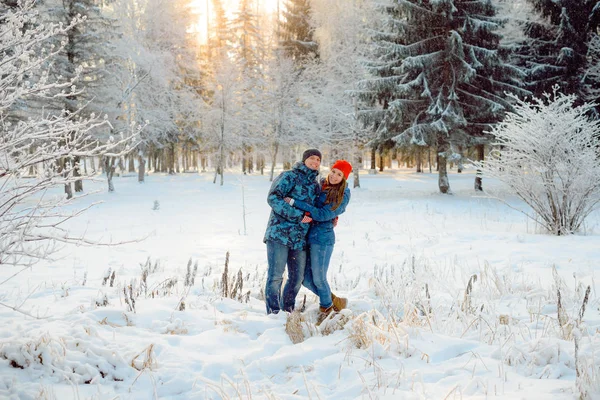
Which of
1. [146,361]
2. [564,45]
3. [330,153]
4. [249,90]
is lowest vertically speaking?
[146,361]

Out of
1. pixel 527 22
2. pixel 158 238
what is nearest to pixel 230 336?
pixel 158 238

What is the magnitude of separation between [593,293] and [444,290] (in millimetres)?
1674

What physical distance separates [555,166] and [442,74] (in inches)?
399

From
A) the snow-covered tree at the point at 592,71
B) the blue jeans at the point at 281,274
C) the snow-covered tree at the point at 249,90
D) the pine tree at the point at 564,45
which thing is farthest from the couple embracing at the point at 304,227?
the snow-covered tree at the point at 249,90

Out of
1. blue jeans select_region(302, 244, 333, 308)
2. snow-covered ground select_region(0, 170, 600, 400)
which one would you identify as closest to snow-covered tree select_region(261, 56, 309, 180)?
snow-covered ground select_region(0, 170, 600, 400)

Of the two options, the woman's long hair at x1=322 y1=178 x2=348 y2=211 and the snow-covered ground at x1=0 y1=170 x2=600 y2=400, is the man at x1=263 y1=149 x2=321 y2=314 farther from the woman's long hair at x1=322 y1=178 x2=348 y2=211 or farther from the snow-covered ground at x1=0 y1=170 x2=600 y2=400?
the snow-covered ground at x1=0 y1=170 x2=600 y2=400

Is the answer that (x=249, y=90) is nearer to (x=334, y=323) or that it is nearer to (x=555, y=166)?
(x=555, y=166)

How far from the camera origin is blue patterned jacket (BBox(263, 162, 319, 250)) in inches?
155

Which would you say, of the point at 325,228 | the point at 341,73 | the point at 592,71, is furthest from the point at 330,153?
the point at 325,228

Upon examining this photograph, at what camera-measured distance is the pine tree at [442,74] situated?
53.8 ft

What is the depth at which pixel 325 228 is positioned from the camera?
4.05 meters

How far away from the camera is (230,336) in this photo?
336 centimetres

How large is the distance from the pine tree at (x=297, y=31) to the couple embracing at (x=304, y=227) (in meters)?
28.2

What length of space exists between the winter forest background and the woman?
255 millimetres
